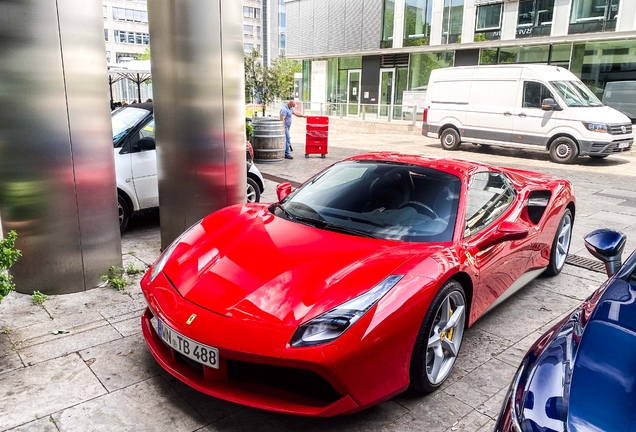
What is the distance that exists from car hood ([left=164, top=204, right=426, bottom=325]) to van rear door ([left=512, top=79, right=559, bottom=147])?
12781 mm

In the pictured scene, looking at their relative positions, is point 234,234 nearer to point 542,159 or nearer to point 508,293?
point 508,293

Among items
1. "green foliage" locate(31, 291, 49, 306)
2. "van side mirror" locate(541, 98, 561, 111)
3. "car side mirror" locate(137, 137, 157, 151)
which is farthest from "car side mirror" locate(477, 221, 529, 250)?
"van side mirror" locate(541, 98, 561, 111)

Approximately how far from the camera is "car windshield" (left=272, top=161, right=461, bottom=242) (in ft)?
10.9

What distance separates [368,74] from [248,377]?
2878 cm

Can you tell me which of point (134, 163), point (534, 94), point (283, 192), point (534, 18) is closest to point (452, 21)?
point (534, 18)

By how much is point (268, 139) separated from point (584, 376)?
1110 cm

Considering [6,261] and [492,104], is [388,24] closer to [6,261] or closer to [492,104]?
Answer: [492,104]

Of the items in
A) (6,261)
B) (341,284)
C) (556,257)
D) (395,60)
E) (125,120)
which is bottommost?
(556,257)

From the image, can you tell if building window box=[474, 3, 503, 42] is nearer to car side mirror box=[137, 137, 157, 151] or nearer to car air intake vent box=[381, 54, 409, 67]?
car air intake vent box=[381, 54, 409, 67]

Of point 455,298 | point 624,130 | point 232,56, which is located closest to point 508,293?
point 455,298

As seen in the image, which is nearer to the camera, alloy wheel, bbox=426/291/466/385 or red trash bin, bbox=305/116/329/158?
alloy wheel, bbox=426/291/466/385

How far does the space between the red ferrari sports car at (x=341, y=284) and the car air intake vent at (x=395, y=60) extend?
24.9m

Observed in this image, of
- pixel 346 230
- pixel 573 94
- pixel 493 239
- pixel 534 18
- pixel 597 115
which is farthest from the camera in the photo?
pixel 534 18

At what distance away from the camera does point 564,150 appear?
13.9 metres
